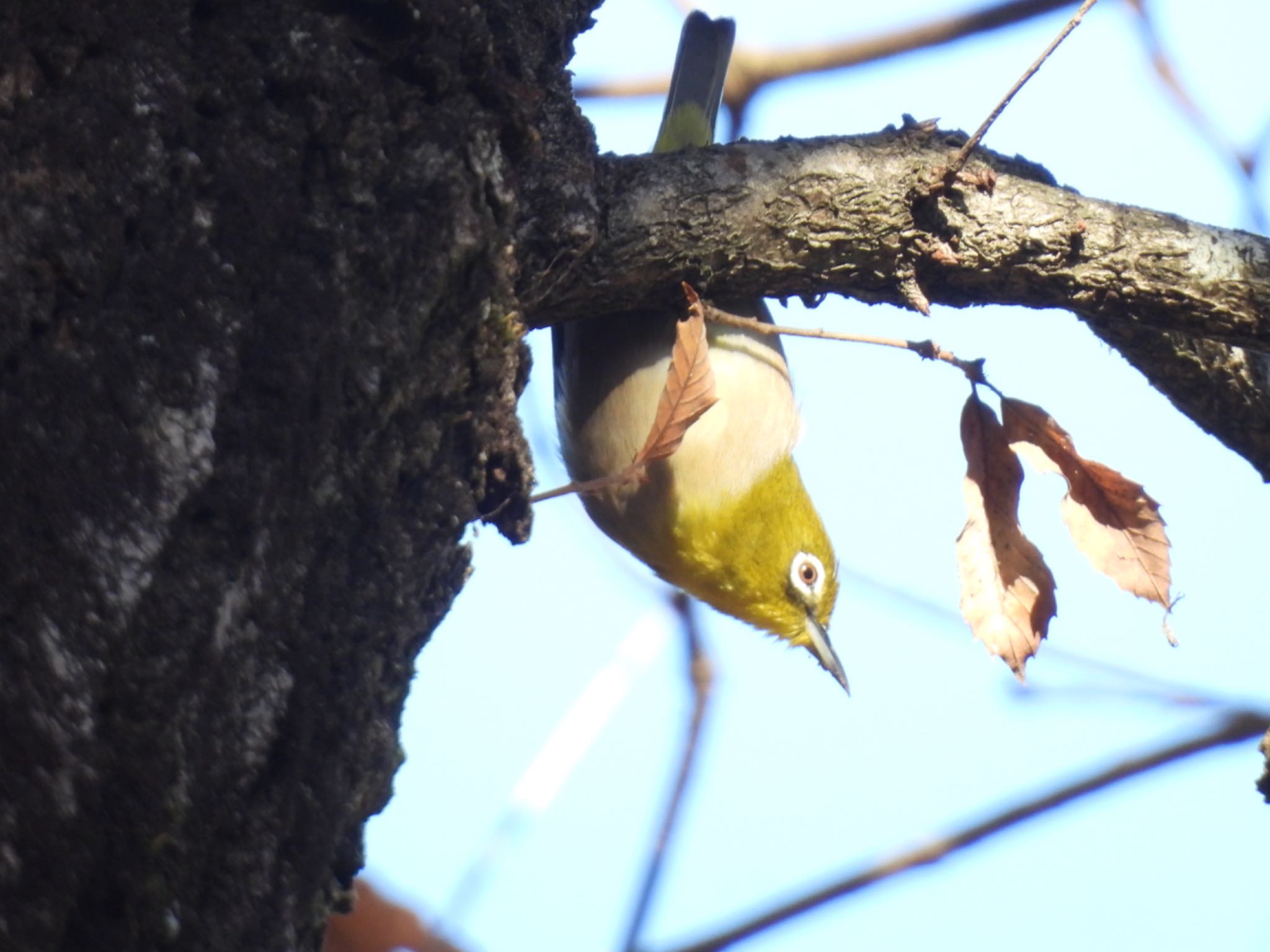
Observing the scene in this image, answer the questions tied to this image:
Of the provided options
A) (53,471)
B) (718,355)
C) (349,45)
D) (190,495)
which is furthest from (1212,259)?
(53,471)

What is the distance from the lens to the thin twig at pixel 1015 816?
3.06m

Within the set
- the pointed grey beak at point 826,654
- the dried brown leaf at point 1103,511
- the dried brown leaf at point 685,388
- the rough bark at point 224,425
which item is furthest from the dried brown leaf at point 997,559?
the pointed grey beak at point 826,654

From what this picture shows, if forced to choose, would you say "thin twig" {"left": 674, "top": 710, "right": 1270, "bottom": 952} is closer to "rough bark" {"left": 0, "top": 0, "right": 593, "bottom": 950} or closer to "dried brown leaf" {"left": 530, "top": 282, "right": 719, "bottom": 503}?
"dried brown leaf" {"left": 530, "top": 282, "right": 719, "bottom": 503}

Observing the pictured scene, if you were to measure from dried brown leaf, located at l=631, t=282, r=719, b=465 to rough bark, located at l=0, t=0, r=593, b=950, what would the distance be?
1.89 ft

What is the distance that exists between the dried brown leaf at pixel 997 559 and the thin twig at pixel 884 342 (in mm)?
67

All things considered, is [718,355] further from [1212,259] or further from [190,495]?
[190,495]

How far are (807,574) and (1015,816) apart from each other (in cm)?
91

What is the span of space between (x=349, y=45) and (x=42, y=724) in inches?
38.3

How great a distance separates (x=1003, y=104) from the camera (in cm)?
210

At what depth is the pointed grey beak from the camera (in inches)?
149

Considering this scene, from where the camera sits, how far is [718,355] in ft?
10.7

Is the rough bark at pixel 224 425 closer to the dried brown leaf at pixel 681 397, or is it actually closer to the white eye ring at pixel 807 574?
the dried brown leaf at pixel 681 397

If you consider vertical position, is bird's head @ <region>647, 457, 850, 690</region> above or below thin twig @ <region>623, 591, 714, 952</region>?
above

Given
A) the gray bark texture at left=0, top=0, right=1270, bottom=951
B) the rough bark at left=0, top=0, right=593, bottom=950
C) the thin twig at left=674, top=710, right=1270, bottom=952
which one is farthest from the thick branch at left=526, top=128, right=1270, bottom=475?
the thin twig at left=674, top=710, right=1270, bottom=952
